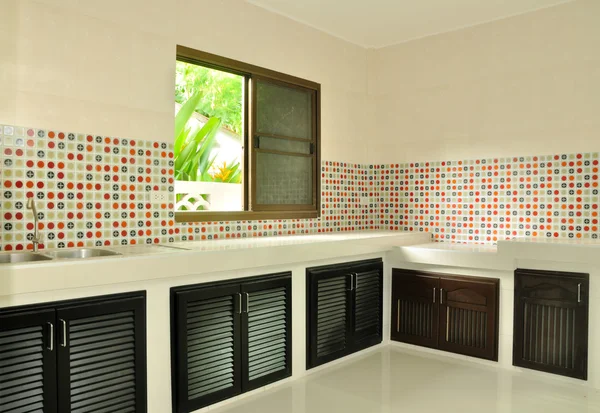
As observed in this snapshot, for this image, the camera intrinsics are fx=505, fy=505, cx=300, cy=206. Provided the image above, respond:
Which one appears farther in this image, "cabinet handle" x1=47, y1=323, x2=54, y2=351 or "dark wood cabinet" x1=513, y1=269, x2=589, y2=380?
"dark wood cabinet" x1=513, y1=269, x2=589, y2=380

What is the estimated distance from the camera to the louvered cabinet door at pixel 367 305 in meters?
4.27

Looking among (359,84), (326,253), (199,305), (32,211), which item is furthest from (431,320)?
(32,211)

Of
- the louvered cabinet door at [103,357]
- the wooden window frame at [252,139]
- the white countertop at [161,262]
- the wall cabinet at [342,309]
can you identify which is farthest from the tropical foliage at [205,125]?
the louvered cabinet door at [103,357]

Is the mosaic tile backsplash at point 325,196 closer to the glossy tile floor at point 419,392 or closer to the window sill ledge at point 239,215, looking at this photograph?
the window sill ledge at point 239,215

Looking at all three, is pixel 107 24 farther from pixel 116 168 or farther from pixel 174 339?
pixel 174 339

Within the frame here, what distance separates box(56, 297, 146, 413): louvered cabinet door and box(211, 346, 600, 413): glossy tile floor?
0.69 meters

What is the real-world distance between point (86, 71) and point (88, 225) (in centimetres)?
99

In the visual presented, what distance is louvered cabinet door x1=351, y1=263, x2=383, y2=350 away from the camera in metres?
4.27

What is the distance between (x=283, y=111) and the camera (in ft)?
15.3

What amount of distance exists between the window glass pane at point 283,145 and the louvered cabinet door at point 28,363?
248cm

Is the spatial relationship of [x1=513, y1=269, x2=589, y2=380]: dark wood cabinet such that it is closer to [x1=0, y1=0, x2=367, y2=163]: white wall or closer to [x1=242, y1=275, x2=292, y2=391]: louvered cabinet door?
[x1=242, y1=275, x2=292, y2=391]: louvered cabinet door

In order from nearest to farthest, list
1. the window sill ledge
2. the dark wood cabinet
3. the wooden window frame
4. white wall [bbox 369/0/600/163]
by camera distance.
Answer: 1. the dark wood cabinet
2. the window sill ledge
3. the wooden window frame
4. white wall [bbox 369/0/600/163]

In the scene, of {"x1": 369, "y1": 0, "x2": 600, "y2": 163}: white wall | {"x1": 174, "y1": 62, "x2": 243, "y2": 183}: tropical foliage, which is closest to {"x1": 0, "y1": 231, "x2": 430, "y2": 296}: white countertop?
{"x1": 369, "y1": 0, "x2": 600, "y2": 163}: white wall

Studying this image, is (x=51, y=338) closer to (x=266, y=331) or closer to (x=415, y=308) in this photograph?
(x=266, y=331)
